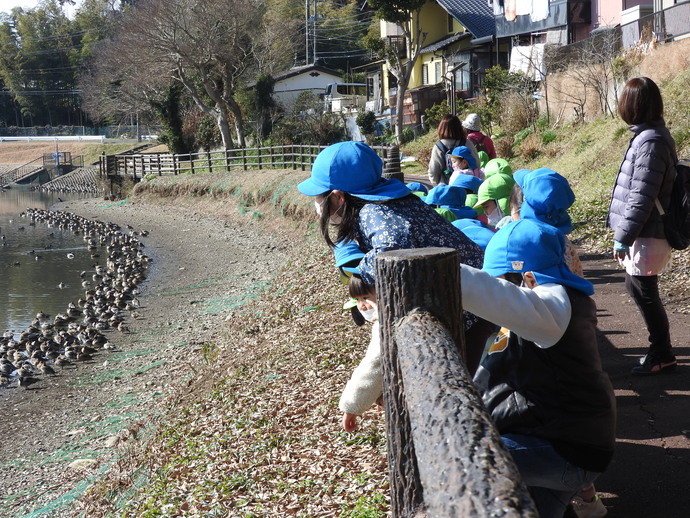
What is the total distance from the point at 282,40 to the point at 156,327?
32.1 metres

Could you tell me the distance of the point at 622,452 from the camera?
13.1 feet

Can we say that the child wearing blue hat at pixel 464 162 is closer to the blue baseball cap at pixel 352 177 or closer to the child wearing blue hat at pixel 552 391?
the blue baseball cap at pixel 352 177

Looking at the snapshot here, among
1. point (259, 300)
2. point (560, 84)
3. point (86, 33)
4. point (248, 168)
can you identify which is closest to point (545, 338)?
point (259, 300)

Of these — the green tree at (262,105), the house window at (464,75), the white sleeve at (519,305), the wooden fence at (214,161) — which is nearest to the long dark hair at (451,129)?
the white sleeve at (519,305)

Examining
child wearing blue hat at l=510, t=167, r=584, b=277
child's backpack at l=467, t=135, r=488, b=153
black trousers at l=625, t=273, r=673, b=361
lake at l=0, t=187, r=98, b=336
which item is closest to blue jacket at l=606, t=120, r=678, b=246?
black trousers at l=625, t=273, r=673, b=361

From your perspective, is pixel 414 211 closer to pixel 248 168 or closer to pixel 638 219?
pixel 638 219

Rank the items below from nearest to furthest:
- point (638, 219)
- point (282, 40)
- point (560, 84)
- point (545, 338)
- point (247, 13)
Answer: point (545, 338) < point (638, 219) < point (560, 84) < point (247, 13) < point (282, 40)

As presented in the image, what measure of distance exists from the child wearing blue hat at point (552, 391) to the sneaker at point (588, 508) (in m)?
0.51

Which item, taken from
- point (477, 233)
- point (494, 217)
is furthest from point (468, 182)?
point (477, 233)

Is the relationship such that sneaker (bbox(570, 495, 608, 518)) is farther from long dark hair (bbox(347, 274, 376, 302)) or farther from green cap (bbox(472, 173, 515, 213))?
green cap (bbox(472, 173, 515, 213))

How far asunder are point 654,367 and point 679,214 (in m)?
1.00

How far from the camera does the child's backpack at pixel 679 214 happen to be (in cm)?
466

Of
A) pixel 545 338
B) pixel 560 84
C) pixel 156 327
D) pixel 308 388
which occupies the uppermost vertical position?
pixel 560 84

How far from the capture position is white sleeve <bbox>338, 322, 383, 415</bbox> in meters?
3.18
